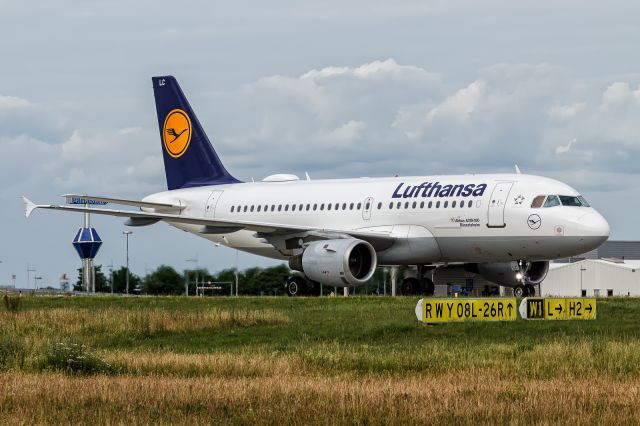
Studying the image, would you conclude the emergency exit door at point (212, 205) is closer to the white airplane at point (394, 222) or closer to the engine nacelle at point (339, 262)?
the white airplane at point (394, 222)

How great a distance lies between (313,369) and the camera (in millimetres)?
23297

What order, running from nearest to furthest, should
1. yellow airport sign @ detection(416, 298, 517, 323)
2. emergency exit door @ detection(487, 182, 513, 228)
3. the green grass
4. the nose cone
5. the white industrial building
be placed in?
the green grass < yellow airport sign @ detection(416, 298, 517, 323) < the nose cone < emergency exit door @ detection(487, 182, 513, 228) < the white industrial building

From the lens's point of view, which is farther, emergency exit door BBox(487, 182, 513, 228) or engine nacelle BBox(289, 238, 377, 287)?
engine nacelle BBox(289, 238, 377, 287)

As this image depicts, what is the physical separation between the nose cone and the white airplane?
0.11 feet

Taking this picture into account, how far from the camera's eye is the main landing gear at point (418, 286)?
5097 cm

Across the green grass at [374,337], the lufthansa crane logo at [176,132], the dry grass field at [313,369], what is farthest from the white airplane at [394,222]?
the dry grass field at [313,369]

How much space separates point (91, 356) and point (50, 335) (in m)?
8.19

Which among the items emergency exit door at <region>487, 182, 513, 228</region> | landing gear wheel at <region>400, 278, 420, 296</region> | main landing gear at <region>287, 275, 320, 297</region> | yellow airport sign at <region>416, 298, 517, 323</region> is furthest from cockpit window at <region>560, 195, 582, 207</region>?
yellow airport sign at <region>416, 298, 517, 323</region>

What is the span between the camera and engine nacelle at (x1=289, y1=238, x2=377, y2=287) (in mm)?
46156

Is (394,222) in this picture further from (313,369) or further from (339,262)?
(313,369)

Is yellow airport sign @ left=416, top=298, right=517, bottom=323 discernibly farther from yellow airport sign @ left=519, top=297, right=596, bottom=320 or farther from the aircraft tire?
the aircraft tire

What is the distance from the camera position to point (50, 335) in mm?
31969

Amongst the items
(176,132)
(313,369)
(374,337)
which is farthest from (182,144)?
(313,369)

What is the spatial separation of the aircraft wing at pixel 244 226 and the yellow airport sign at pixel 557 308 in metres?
16.0
